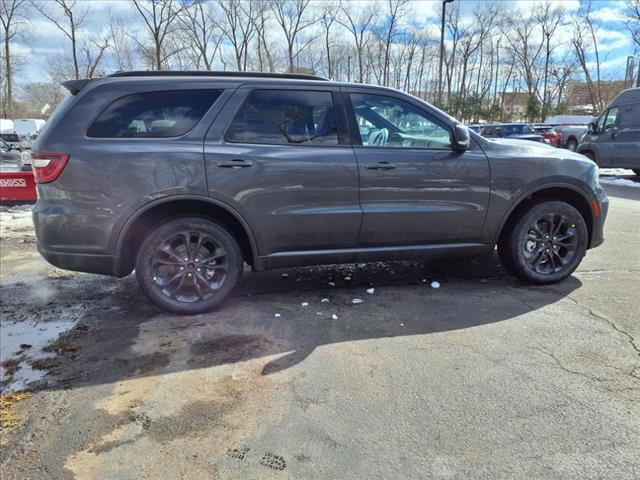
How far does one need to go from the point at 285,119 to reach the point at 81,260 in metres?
1.91

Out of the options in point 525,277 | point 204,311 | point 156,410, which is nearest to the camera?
point 156,410

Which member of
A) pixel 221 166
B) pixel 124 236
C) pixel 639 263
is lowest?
pixel 639 263

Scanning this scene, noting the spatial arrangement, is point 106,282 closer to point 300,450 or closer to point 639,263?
point 300,450

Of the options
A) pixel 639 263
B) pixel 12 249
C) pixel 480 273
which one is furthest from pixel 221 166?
pixel 639 263

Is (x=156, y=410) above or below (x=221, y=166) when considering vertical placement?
below

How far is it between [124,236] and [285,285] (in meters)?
1.64

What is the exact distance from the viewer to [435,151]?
13.6 feet

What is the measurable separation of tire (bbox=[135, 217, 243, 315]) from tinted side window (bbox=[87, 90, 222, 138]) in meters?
0.71

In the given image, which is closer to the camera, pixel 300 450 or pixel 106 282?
pixel 300 450

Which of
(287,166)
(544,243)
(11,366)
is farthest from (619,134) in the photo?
(11,366)

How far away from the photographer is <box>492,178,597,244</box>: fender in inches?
172

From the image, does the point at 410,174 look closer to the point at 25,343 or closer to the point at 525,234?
the point at 525,234

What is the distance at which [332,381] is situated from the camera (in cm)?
296

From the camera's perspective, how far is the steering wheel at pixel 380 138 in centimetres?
405
